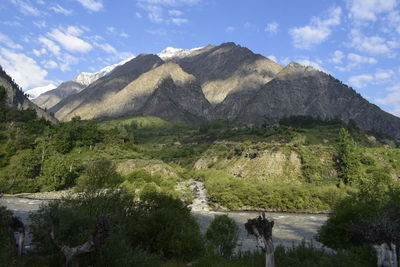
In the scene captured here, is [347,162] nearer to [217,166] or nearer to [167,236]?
[217,166]

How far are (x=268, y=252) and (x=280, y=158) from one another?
10935 cm

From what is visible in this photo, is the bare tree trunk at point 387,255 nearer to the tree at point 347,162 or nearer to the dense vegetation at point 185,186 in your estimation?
the dense vegetation at point 185,186

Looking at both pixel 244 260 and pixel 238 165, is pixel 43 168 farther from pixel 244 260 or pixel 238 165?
pixel 244 260

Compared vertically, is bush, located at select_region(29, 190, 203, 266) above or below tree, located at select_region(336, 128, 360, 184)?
below

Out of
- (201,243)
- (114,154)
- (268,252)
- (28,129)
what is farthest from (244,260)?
(28,129)

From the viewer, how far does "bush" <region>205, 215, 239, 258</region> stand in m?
39.1

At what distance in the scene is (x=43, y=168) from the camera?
393ft

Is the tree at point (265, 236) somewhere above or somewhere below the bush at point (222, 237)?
above

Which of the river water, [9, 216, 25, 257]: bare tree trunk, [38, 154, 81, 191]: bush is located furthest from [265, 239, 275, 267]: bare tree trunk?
[38, 154, 81, 191]: bush

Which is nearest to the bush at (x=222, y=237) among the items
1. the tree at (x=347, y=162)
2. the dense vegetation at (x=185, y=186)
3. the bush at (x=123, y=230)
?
the dense vegetation at (x=185, y=186)

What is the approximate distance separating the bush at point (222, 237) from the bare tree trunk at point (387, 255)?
18.8 m

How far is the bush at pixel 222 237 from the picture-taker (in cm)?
3909

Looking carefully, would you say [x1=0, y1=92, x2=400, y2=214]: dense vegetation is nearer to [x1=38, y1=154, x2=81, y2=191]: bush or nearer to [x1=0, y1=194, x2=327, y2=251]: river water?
[x1=38, y1=154, x2=81, y2=191]: bush

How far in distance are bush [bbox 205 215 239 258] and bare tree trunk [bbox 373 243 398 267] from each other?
61.7ft
